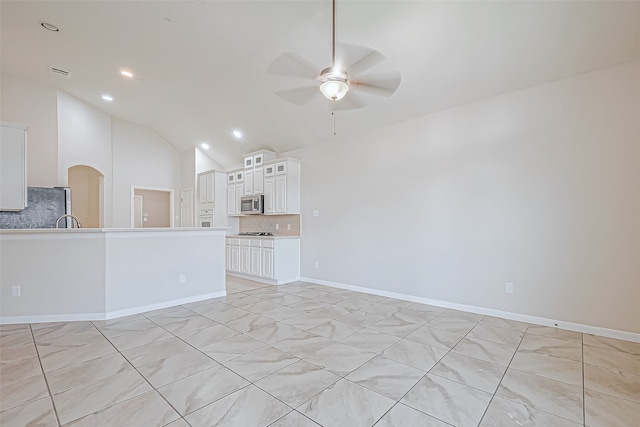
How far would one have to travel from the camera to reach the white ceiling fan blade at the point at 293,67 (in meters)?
2.69

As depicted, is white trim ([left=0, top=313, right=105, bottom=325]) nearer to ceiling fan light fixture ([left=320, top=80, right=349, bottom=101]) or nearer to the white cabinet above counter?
the white cabinet above counter

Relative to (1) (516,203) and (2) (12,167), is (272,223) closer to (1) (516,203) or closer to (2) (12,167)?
(2) (12,167)

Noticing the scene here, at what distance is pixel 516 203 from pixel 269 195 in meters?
4.40

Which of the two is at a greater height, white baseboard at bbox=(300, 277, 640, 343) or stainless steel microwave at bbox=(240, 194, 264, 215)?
stainless steel microwave at bbox=(240, 194, 264, 215)

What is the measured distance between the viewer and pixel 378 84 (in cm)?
287

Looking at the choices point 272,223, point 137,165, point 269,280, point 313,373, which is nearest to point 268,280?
point 269,280

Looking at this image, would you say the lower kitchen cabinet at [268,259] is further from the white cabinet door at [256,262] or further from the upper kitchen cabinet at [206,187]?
the upper kitchen cabinet at [206,187]

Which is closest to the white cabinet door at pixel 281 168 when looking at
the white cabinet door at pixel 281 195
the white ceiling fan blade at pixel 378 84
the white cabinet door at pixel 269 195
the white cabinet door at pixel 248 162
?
the white cabinet door at pixel 281 195

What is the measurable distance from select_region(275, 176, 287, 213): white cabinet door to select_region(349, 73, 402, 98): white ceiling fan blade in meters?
3.35

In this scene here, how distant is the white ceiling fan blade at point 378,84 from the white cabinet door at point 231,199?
5084 millimetres

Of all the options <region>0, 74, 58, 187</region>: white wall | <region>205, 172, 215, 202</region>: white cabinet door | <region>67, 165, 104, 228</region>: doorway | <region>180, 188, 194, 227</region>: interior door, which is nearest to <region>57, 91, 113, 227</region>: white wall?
<region>0, 74, 58, 187</region>: white wall

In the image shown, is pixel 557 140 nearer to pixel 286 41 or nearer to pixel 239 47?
pixel 286 41

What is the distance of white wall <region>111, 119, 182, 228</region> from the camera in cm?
743

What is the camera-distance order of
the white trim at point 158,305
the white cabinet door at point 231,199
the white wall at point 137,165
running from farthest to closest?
the white wall at point 137,165 < the white cabinet door at point 231,199 < the white trim at point 158,305
